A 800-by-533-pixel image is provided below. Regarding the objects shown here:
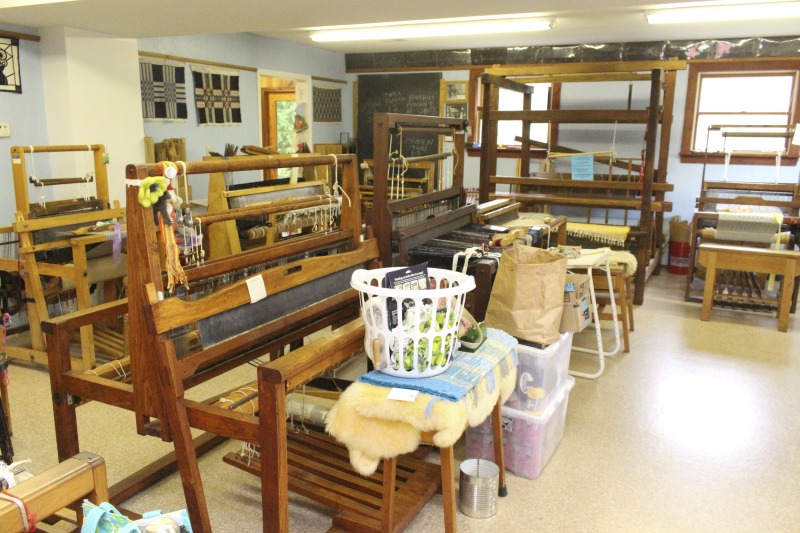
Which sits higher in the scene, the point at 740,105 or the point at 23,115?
the point at 740,105

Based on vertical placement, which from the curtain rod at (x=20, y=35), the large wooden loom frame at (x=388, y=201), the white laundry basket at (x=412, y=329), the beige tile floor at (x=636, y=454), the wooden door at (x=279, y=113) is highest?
the curtain rod at (x=20, y=35)

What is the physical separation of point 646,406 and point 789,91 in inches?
194

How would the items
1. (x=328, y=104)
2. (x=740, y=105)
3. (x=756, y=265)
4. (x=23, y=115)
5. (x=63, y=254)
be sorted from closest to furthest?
(x=63, y=254) → (x=23, y=115) → (x=756, y=265) → (x=740, y=105) → (x=328, y=104)

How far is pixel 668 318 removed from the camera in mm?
5168

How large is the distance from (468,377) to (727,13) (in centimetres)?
469

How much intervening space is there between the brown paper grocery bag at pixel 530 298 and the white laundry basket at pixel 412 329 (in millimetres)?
627

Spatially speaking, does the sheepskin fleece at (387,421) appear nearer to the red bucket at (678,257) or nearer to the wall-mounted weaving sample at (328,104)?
the red bucket at (678,257)

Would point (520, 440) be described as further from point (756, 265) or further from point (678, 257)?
point (678, 257)

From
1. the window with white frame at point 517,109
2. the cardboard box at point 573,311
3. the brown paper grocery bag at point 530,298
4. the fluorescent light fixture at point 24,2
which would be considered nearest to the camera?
the brown paper grocery bag at point 530,298

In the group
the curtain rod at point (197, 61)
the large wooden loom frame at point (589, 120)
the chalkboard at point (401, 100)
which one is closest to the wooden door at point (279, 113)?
the chalkboard at point (401, 100)

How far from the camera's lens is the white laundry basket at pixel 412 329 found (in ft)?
6.34

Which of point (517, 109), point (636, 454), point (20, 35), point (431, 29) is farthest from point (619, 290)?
point (20, 35)

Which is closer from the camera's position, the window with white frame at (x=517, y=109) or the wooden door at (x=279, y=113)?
the window with white frame at (x=517, y=109)

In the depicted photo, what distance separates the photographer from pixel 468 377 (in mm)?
2021
